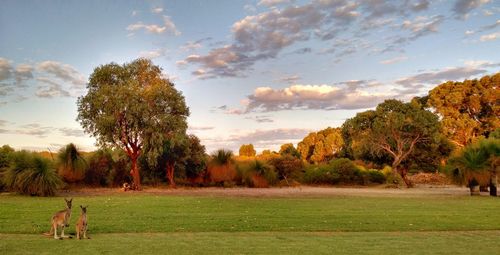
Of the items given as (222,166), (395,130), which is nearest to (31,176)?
(222,166)

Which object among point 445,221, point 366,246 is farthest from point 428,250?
point 445,221

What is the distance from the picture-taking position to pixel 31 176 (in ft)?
86.5

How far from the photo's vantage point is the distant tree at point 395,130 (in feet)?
148

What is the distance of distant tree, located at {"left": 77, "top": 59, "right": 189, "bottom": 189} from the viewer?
3450 cm

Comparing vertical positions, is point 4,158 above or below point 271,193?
above

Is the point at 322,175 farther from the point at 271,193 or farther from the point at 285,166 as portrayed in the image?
the point at 271,193

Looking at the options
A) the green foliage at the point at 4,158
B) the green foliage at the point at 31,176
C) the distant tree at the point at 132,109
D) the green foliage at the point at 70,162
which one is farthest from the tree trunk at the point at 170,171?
the green foliage at the point at 31,176

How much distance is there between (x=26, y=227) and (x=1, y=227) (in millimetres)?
648

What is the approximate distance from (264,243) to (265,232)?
1.96 m

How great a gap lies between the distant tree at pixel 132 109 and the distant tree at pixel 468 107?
3824 centimetres

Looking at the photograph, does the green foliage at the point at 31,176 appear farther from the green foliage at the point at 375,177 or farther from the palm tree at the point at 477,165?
the green foliage at the point at 375,177

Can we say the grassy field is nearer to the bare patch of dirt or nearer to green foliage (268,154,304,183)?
the bare patch of dirt

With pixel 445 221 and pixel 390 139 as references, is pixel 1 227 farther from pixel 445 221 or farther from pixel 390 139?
pixel 390 139

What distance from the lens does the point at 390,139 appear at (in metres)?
47.3
